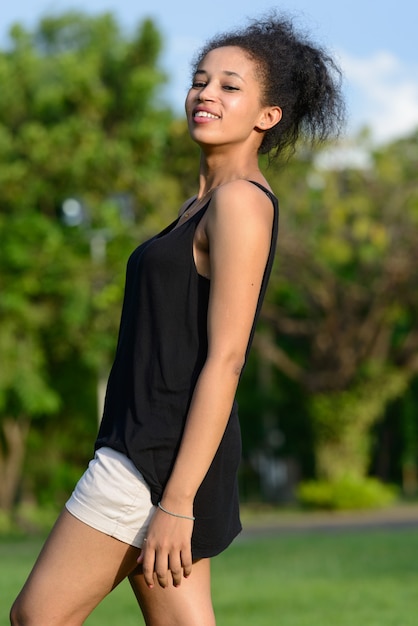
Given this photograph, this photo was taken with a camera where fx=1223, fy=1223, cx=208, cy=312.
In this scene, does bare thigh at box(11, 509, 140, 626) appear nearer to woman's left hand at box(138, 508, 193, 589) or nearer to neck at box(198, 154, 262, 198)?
woman's left hand at box(138, 508, 193, 589)

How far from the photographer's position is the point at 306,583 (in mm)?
11203

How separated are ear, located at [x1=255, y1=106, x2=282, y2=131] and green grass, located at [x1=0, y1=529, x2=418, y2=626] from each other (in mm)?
5478

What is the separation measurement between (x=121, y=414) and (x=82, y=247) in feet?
76.1

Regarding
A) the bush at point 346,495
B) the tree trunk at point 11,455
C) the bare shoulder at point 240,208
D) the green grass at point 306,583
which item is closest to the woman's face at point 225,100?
the bare shoulder at point 240,208

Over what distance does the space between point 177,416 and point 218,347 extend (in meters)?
0.19

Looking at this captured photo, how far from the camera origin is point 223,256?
8.95ft

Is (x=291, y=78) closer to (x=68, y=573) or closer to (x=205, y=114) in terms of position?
(x=205, y=114)

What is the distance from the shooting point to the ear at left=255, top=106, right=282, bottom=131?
9.93ft

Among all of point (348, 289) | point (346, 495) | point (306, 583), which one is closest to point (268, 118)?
point (306, 583)

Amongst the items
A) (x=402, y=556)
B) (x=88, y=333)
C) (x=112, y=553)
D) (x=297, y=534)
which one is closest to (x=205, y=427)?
(x=112, y=553)

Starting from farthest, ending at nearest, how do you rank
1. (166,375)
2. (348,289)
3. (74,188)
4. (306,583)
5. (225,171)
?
1. (74,188)
2. (348,289)
3. (306,583)
4. (225,171)
5. (166,375)

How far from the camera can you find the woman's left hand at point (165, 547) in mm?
2660

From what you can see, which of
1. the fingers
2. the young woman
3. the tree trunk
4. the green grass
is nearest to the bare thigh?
the young woman

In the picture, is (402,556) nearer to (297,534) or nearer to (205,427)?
(297,534)
